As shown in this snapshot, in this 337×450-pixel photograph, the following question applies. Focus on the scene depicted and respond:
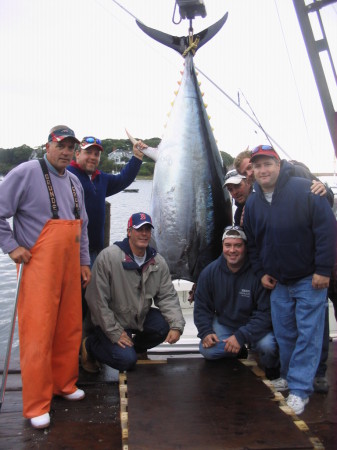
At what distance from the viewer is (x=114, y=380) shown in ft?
10.5

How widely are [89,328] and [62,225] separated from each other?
1.26 metres

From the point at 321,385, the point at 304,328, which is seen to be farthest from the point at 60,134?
the point at 321,385

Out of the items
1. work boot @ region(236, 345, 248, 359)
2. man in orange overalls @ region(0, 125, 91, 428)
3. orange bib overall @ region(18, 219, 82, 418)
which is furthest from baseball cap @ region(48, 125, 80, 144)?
work boot @ region(236, 345, 248, 359)

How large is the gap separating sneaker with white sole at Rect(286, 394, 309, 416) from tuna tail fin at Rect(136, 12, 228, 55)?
99.6 inches

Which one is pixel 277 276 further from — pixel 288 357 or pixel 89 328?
pixel 89 328

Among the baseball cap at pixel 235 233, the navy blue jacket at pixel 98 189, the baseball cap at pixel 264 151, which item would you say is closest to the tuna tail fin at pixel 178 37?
Answer: the navy blue jacket at pixel 98 189

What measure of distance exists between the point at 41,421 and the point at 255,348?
142 cm

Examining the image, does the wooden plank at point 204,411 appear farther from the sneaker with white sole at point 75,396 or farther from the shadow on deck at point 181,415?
the sneaker with white sole at point 75,396

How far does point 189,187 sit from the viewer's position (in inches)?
132

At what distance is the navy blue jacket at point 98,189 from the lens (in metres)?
3.29

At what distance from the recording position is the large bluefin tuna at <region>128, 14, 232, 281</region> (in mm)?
3318

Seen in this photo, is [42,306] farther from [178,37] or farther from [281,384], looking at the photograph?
[178,37]

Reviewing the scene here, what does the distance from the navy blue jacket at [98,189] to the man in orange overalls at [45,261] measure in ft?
1.69

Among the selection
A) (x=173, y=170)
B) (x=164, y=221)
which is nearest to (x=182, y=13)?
(x=173, y=170)
